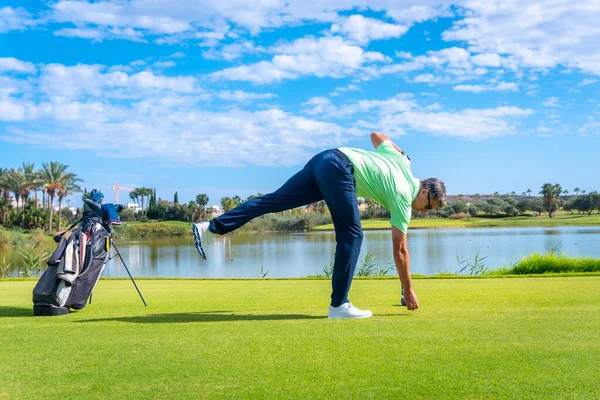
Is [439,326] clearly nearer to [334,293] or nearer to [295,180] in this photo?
[334,293]

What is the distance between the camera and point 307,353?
11.5ft

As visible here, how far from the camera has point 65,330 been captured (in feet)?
14.6

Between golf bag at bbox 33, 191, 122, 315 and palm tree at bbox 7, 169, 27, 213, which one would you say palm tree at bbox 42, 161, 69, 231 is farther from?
golf bag at bbox 33, 191, 122, 315

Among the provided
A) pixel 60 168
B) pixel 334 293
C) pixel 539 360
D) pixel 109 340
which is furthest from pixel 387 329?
pixel 60 168

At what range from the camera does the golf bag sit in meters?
5.52

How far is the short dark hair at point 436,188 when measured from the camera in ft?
17.8

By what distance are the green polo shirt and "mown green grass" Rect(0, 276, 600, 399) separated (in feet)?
3.09

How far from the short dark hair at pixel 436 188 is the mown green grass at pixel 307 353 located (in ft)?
3.45

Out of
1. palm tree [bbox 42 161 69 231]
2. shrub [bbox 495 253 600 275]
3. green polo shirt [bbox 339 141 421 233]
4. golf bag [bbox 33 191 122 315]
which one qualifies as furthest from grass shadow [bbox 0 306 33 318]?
palm tree [bbox 42 161 69 231]

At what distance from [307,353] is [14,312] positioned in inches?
149

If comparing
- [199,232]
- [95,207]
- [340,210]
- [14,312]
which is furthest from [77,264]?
[340,210]

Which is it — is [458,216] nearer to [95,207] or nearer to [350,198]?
[95,207]

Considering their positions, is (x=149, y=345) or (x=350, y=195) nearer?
(x=149, y=345)

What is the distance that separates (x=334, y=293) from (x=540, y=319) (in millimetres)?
1705
